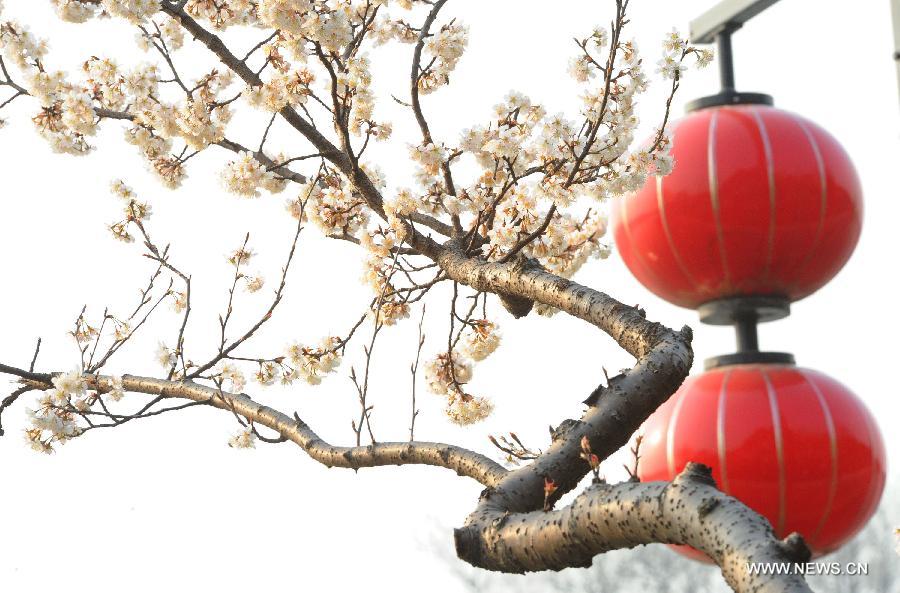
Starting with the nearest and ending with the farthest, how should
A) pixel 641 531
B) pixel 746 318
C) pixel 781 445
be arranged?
pixel 641 531, pixel 781 445, pixel 746 318

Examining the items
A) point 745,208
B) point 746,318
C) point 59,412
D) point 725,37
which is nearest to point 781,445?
point 746,318

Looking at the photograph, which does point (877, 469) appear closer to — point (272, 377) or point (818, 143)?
point (818, 143)

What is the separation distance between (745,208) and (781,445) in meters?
0.75

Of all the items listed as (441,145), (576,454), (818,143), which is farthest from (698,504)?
(818,143)

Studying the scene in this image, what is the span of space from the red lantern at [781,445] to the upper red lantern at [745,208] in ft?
1.12

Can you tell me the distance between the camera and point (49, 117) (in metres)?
2.69

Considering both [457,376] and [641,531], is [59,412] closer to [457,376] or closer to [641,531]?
[457,376]

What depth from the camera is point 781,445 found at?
287 centimetres

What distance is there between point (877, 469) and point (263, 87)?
2.30m

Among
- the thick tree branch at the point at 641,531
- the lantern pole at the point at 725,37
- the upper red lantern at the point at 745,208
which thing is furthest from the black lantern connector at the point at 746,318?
the thick tree branch at the point at 641,531

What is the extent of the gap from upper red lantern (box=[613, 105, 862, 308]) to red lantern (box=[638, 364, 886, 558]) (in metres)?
0.34

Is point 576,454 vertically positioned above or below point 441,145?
below

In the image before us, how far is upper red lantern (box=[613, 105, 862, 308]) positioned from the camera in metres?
2.89

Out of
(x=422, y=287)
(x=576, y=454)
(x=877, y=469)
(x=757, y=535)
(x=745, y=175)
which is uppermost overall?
(x=745, y=175)
